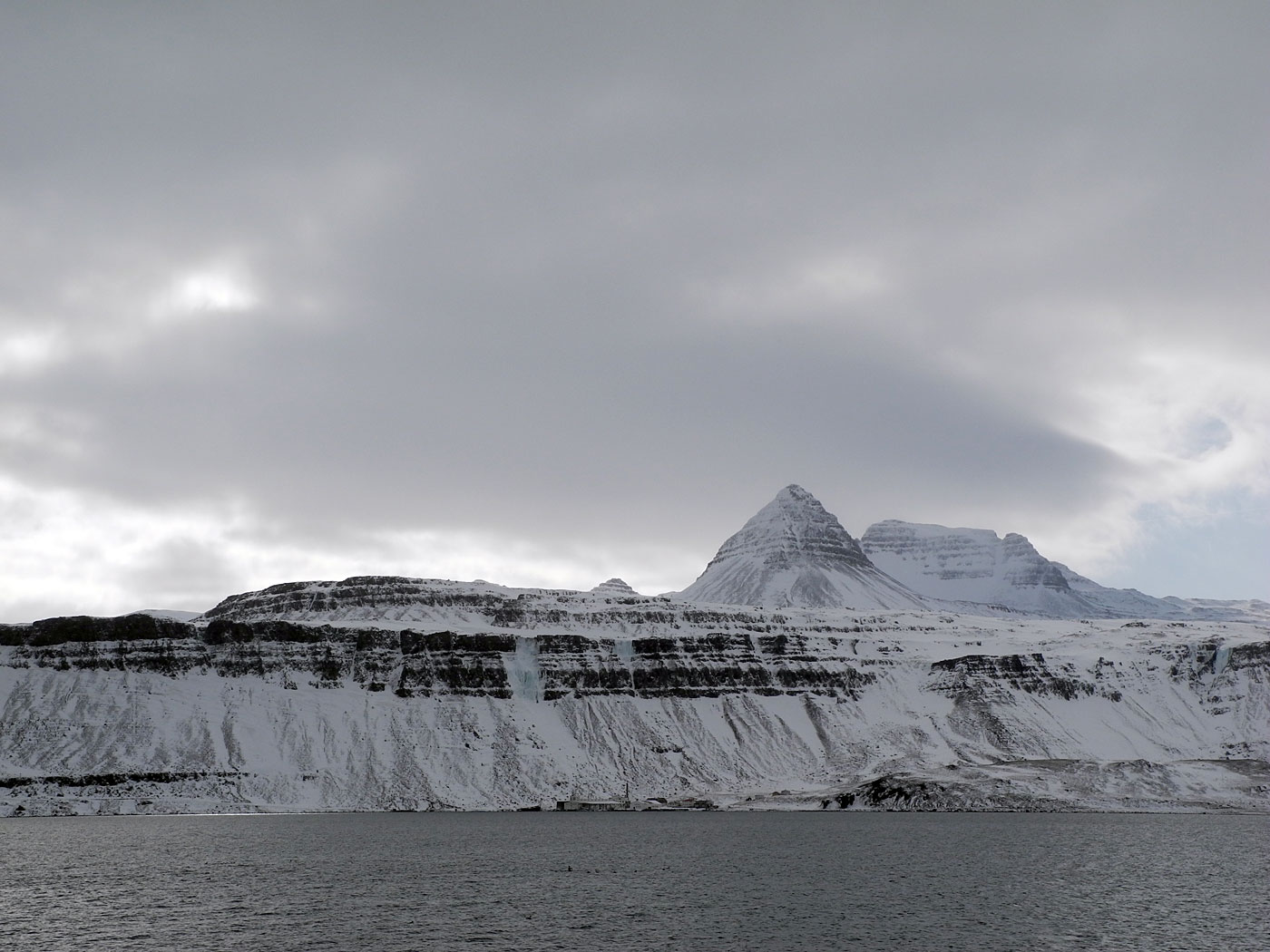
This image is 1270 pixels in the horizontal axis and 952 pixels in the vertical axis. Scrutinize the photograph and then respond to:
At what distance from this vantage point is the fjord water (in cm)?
7350

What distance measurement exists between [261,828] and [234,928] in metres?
83.4

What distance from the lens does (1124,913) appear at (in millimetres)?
83812

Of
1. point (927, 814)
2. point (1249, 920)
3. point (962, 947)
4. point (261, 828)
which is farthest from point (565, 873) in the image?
point (927, 814)

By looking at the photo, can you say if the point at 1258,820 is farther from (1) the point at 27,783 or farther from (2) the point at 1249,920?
(1) the point at 27,783

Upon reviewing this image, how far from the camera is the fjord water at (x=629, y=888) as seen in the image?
7350 centimetres

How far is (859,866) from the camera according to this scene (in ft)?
368

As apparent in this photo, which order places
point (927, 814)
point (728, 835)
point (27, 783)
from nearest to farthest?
point (728, 835) < point (27, 783) < point (927, 814)

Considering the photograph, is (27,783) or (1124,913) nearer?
(1124,913)

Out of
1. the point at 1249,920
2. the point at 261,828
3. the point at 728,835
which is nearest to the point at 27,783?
the point at 261,828

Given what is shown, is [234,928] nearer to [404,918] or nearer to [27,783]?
[404,918]

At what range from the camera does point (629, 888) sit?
9625 centimetres

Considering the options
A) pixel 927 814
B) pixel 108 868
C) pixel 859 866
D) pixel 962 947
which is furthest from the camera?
pixel 927 814

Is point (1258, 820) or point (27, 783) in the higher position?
point (27, 783)

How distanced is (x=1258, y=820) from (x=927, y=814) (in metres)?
50.6
